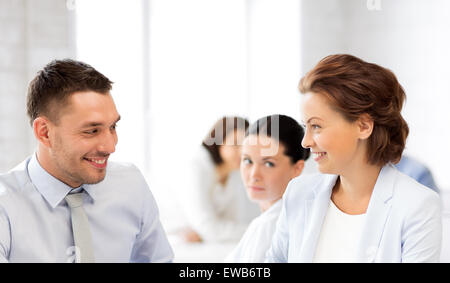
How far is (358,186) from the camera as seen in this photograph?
2.94 ft

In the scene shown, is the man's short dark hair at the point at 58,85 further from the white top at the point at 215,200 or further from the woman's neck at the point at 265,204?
the woman's neck at the point at 265,204

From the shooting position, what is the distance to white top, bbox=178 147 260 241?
1.01m

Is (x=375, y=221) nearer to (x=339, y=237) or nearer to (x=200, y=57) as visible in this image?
(x=339, y=237)

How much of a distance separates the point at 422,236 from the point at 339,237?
145mm

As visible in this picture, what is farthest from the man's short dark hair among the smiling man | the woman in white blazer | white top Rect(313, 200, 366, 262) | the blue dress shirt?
white top Rect(313, 200, 366, 262)

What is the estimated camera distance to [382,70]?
0.87 meters

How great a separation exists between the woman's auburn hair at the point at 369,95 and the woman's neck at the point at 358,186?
2 cm

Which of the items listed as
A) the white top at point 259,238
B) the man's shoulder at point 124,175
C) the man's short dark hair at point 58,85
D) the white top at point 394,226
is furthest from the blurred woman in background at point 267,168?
the man's short dark hair at point 58,85

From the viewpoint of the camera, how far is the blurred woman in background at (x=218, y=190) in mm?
1002

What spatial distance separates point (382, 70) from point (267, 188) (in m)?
0.33

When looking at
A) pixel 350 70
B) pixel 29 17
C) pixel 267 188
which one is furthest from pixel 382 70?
pixel 29 17

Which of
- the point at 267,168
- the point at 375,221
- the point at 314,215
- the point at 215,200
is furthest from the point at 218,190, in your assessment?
the point at 375,221

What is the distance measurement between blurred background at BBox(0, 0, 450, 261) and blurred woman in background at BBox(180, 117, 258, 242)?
1.1 inches
